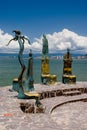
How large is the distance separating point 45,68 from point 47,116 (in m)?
11.3

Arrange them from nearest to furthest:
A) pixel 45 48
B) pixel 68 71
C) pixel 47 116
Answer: pixel 47 116 < pixel 45 48 < pixel 68 71

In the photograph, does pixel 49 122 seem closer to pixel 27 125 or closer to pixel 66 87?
pixel 27 125

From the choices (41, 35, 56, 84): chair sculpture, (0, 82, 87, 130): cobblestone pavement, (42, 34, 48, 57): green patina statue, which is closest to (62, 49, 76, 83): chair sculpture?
(41, 35, 56, 84): chair sculpture

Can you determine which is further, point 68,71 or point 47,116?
point 68,71

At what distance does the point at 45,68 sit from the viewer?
2197 cm

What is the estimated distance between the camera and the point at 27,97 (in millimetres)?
14289

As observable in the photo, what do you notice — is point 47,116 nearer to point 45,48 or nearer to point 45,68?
point 45,68

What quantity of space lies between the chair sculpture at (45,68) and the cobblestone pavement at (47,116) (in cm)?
293

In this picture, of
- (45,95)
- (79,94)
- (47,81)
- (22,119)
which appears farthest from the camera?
(47,81)

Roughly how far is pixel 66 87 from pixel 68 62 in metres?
2.90

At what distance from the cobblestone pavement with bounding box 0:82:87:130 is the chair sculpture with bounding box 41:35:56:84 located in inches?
115

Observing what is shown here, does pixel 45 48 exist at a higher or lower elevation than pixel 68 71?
higher

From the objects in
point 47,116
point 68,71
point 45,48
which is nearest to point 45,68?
point 45,48

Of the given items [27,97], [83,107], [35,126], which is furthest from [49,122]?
[83,107]
